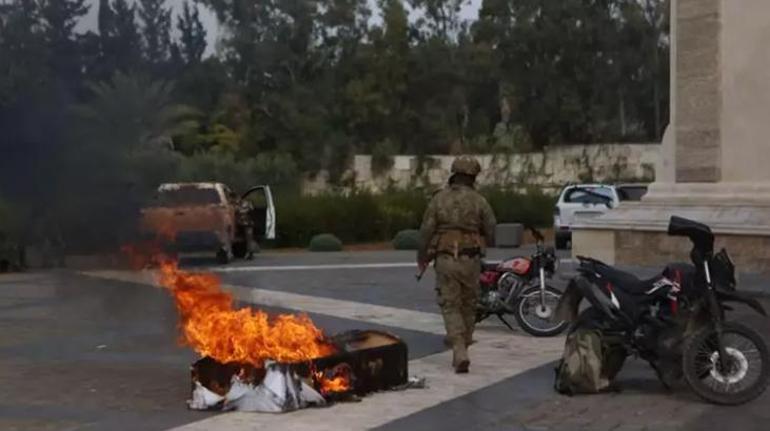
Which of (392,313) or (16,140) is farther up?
(16,140)

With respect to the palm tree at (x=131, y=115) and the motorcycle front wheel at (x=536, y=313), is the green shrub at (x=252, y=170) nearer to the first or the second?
the motorcycle front wheel at (x=536, y=313)

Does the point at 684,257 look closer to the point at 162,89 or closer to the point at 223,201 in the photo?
the point at 223,201

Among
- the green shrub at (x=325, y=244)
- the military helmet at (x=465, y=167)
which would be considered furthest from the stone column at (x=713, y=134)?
the green shrub at (x=325, y=244)

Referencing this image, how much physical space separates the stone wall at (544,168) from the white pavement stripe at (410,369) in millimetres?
30309

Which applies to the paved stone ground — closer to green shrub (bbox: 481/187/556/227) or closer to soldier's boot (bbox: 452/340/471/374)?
soldier's boot (bbox: 452/340/471/374)

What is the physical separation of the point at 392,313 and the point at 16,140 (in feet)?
22.1

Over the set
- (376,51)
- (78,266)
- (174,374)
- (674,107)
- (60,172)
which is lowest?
(174,374)

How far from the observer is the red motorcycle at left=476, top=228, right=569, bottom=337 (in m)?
12.6

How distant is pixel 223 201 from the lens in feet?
69.4

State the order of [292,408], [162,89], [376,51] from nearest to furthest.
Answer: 1. [162,89]
2. [292,408]
3. [376,51]

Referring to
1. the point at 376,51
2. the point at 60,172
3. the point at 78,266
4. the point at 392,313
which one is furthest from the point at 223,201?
the point at 376,51

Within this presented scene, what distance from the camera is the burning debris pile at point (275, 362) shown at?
848cm

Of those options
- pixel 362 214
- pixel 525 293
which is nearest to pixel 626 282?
pixel 525 293

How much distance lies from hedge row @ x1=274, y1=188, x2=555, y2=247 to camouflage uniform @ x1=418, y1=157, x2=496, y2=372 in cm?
2231
